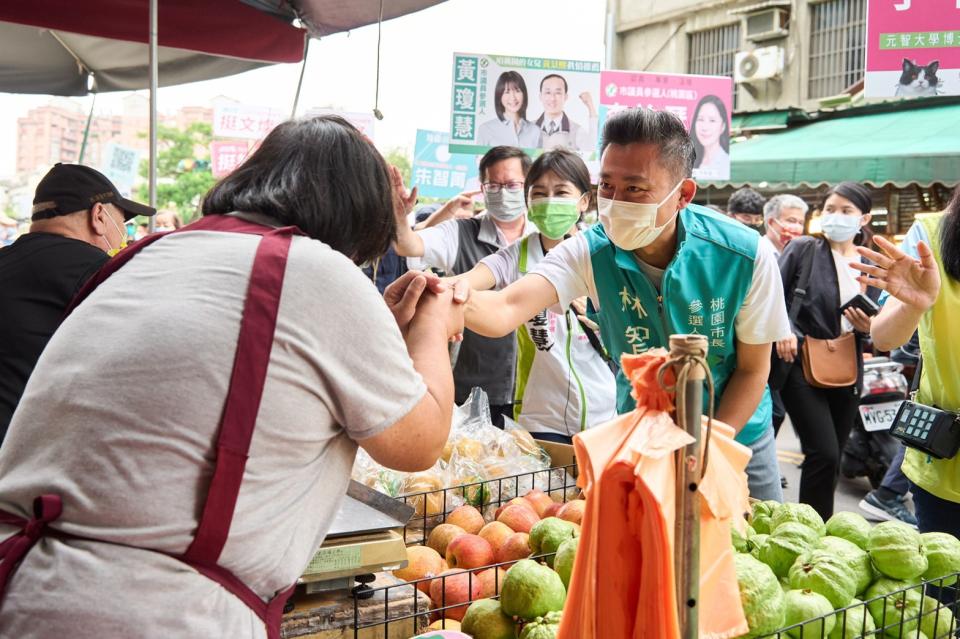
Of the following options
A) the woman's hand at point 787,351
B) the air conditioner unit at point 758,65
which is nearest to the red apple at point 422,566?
the woman's hand at point 787,351

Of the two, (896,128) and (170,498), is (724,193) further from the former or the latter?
(170,498)

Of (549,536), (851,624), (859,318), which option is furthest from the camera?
(859,318)

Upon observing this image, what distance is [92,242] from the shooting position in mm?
3449

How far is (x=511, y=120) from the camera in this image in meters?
7.73

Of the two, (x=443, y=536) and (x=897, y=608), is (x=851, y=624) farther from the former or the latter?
(x=443, y=536)

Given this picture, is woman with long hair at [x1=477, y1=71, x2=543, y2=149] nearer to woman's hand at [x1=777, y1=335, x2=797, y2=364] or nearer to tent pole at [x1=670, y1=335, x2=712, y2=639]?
woman's hand at [x1=777, y1=335, x2=797, y2=364]

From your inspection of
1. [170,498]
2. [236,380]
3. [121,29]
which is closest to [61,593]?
[170,498]

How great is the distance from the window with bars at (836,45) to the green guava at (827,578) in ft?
50.8

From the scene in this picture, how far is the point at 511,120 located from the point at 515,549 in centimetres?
611

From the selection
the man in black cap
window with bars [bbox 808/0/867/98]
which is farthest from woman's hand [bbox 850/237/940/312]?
window with bars [bbox 808/0/867/98]

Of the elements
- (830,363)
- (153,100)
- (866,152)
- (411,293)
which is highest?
(866,152)

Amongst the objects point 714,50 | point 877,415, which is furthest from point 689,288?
point 714,50

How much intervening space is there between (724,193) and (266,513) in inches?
571

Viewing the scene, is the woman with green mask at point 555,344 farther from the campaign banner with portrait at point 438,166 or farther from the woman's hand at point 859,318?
the campaign banner with portrait at point 438,166
